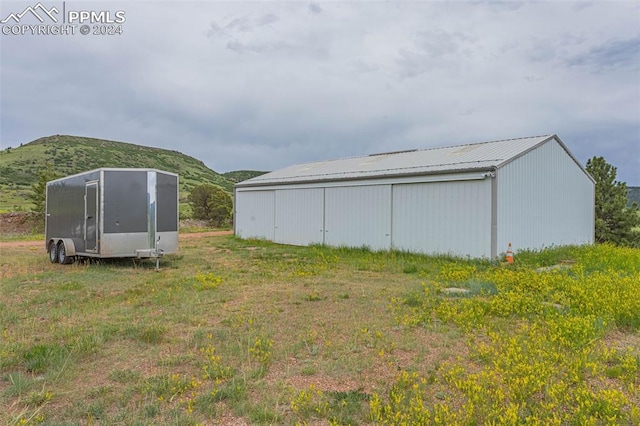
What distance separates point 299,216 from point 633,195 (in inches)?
770

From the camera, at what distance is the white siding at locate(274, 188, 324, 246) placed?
17797mm

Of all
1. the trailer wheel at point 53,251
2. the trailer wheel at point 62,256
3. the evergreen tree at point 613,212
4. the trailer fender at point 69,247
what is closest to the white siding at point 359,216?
the trailer fender at point 69,247

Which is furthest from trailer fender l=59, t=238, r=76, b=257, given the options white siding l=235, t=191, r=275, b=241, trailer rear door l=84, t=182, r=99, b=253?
white siding l=235, t=191, r=275, b=241

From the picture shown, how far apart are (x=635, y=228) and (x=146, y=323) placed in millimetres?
25870

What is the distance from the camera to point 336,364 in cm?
454

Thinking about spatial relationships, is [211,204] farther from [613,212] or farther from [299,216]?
[613,212]

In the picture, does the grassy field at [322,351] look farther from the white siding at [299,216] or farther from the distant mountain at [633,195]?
the distant mountain at [633,195]

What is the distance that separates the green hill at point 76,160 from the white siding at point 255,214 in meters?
29.6

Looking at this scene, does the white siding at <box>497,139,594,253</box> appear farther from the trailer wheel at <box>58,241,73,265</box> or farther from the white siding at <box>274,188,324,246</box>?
the trailer wheel at <box>58,241,73,265</box>

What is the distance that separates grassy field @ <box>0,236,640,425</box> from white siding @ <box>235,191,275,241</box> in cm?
1111

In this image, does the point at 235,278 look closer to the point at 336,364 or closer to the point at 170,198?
the point at 170,198

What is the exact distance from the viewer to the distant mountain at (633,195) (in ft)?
76.3

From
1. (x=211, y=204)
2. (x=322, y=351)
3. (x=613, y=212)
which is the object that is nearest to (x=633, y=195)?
(x=613, y=212)

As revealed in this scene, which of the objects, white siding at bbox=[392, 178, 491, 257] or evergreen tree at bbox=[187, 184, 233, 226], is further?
evergreen tree at bbox=[187, 184, 233, 226]
